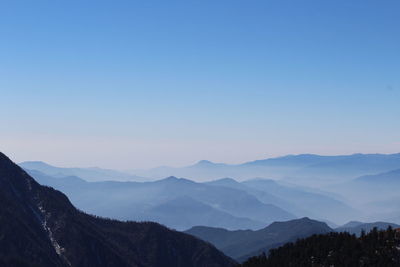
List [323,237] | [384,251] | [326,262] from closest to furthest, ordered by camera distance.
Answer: [384,251], [326,262], [323,237]

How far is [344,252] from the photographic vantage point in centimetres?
14088

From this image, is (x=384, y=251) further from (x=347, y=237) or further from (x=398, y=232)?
(x=347, y=237)

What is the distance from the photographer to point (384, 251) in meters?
132

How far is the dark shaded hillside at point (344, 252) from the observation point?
13188 cm

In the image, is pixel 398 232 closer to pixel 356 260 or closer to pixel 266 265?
pixel 356 260

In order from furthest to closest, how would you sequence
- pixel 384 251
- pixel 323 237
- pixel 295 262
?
pixel 323 237 → pixel 295 262 → pixel 384 251

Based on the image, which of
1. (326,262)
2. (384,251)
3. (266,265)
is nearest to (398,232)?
(384,251)

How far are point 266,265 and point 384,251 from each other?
1887 inches

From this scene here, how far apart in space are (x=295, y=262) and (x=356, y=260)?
2392 cm

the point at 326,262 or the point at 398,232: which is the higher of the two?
the point at 398,232

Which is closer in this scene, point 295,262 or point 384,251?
point 384,251

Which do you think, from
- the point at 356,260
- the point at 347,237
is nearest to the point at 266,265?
the point at 347,237

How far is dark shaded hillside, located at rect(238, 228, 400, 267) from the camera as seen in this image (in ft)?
433

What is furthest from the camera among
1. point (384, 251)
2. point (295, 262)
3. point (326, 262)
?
point (295, 262)
